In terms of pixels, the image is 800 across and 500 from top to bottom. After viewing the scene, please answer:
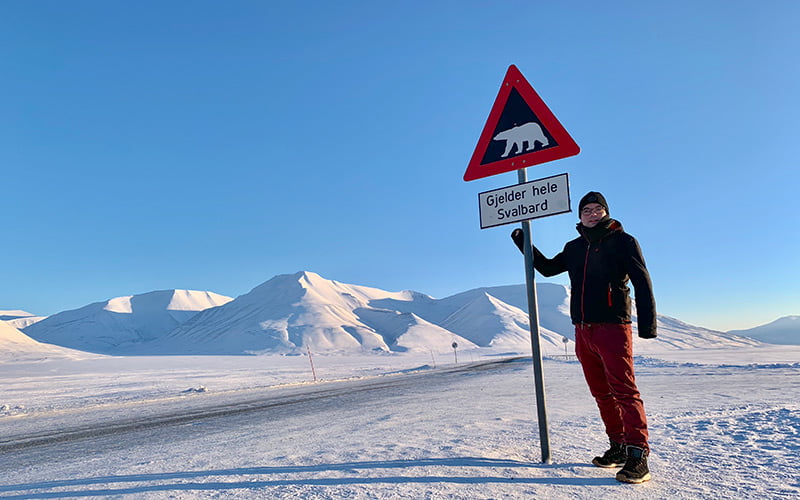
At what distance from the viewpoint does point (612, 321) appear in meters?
3.30

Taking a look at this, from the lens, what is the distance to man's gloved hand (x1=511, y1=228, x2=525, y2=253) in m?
3.90

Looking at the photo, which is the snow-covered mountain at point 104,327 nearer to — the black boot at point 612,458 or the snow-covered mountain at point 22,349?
the snow-covered mountain at point 22,349

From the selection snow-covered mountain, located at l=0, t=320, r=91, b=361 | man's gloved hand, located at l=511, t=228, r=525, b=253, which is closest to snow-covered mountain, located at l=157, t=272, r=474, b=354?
snow-covered mountain, located at l=0, t=320, r=91, b=361

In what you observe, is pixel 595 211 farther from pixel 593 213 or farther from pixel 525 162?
pixel 525 162

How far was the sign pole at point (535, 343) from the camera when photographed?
3.54 m

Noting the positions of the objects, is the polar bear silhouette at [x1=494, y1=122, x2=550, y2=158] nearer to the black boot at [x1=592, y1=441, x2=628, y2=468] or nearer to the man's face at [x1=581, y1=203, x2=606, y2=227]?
the man's face at [x1=581, y1=203, x2=606, y2=227]

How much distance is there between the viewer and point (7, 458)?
5.32 meters

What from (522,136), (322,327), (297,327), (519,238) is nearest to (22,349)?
(297,327)

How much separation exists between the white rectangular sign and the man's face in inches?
6.1

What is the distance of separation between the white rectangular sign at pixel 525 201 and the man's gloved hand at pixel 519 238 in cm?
16

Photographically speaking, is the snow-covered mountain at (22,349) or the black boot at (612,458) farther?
the snow-covered mountain at (22,349)

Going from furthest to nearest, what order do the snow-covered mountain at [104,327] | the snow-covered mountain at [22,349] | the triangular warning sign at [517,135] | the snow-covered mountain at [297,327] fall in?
1. the snow-covered mountain at [104,327]
2. the snow-covered mountain at [297,327]
3. the snow-covered mountain at [22,349]
4. the triangular warning sign at [517,135]

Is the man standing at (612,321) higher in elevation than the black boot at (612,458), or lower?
higher

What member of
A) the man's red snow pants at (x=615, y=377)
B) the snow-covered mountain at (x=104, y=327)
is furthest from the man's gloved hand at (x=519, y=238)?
the snow-covered mountain at (x=104, y=327)
